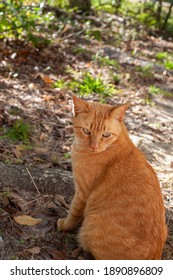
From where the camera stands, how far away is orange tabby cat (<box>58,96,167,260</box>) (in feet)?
9.35

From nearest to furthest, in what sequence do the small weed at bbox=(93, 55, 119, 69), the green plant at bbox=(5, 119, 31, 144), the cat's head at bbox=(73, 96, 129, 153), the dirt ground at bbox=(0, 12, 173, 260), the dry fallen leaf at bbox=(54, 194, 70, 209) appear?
the cat's head at bbox=(73, 96, 129, 153) < the dirt ground at bbox=(0, 12, 173, 260) < the dry fallen leaf at bbox=(54, 194, 70, 209) < the green plant at bbox=(5, 119, 31, 144) < the small weed at bbox=(93, 55, 119, 69)

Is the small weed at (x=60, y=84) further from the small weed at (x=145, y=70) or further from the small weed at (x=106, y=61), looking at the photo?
the small weed at (x=145, y=70)

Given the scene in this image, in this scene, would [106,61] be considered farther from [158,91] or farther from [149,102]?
[149,102]

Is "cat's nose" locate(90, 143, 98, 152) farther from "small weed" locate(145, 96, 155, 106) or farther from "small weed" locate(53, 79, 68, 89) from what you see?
"small weed" locate(145, 96, 155, 106)

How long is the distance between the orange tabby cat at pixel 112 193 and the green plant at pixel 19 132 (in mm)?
1265

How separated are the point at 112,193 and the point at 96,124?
570 millimetres

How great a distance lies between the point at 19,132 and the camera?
175 inches

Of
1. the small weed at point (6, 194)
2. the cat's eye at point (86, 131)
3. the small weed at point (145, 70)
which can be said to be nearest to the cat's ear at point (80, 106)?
the cat's eye at point (86, 131)

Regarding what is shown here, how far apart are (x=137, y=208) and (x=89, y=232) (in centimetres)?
44

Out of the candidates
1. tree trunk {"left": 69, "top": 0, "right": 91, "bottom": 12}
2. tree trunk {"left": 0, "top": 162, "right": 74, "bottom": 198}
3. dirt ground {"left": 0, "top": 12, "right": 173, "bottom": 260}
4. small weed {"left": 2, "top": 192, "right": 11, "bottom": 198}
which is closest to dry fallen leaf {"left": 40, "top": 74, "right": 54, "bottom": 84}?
dirt ground {"left": 0, "top": 12, "right": 173, "bottom": 260}

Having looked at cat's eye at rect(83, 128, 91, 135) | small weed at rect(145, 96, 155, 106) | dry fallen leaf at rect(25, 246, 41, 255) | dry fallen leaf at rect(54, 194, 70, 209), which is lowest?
small weed at rect(145, 96, 155, 106)

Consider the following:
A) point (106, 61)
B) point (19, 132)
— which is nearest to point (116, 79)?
point (106, 61)
